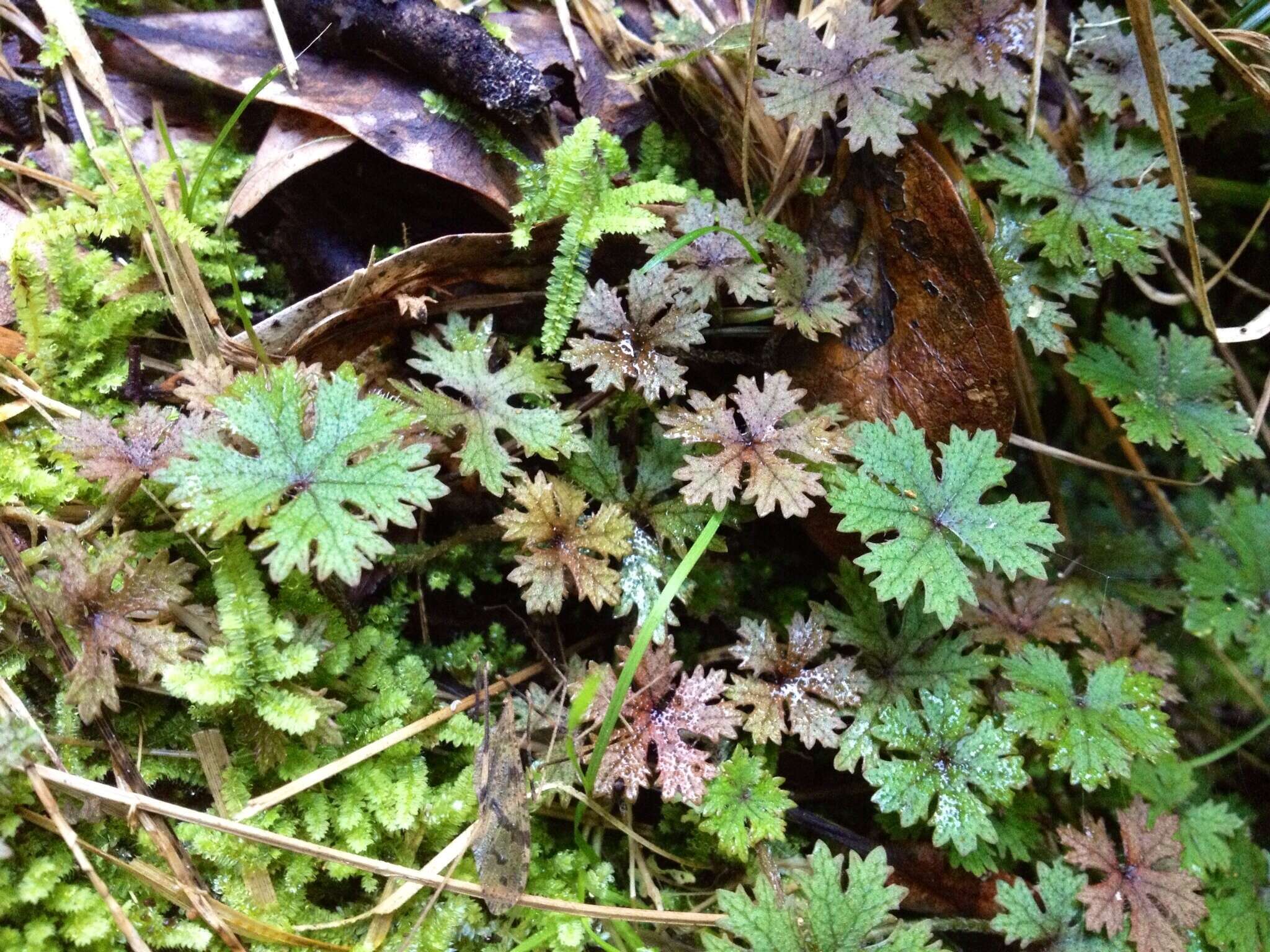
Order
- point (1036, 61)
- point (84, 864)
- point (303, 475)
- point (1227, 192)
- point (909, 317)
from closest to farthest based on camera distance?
point (84, 864)
point (303, 475)
point (909, 317)
point (1036, 61)
point (1227, 192)

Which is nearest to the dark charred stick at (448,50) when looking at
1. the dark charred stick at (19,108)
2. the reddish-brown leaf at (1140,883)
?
the dark charred stick at (19,108)

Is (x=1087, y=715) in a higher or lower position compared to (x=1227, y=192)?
lower

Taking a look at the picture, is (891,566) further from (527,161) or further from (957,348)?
(527,161)

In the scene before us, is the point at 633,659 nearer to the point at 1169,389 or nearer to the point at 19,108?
the point at 1169,389

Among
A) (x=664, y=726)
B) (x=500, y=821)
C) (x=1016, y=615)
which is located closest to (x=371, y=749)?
(x=500, y=821)

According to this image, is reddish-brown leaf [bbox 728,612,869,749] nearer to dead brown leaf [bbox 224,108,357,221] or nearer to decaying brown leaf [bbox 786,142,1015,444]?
decaying brown leaf [bbox 786,142,1015,444]

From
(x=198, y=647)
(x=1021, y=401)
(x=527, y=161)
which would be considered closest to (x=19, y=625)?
(x=198, y=647)

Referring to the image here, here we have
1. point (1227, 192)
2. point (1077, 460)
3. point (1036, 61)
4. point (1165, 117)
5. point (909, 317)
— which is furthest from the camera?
point (1227, 192)
